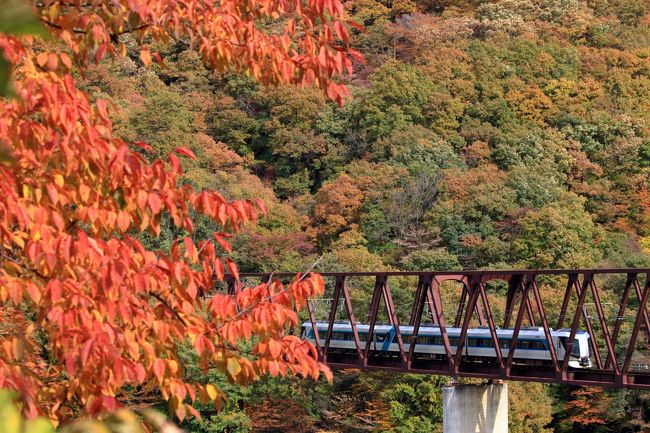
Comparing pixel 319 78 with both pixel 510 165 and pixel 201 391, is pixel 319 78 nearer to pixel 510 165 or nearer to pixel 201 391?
pixel 201 391

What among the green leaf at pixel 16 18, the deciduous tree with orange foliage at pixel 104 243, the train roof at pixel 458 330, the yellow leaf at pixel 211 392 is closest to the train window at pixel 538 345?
the train roof at pixel 458 330

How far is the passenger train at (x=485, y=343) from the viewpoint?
91.0ft

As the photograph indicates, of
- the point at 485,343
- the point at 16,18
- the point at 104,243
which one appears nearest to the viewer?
the point at 16,18

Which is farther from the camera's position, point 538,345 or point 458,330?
point 458,330

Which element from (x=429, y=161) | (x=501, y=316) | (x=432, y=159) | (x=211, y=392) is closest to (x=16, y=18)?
(x=211, y=392)

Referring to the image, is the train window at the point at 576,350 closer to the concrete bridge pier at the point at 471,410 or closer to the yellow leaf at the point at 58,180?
the concrete bridge pier at the point at 471,410

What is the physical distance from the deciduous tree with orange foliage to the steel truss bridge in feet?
53.4

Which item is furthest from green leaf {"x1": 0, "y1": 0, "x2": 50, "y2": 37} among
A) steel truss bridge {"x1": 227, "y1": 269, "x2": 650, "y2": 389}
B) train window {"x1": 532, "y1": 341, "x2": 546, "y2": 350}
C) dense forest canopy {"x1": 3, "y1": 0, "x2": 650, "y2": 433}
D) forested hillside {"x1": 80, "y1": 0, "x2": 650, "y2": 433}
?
forested hillside {"x1": 80, "y1": 0, "x2": 650, "y2": 433}

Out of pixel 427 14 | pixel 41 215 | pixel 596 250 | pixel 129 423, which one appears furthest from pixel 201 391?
pixel 427 14

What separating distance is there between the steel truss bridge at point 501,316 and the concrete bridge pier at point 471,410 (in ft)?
1.62

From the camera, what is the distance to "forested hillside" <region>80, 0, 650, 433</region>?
121ft

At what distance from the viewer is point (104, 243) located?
5.60 m

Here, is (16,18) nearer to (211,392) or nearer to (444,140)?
(211,392)

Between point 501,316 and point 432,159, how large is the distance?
12.7 m
